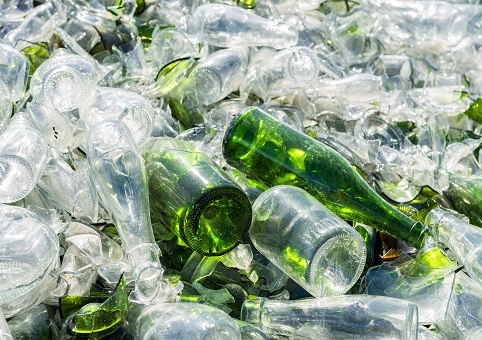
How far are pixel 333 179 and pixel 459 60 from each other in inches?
29.7

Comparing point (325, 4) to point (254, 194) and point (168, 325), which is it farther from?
point (168, 325)

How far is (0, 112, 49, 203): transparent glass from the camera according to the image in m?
0.82

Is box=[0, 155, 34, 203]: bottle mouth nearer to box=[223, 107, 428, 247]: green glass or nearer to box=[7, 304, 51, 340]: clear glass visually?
box=[7, 304, 51, 340]: clear glass

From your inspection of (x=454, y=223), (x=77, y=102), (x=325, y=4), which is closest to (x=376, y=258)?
(x=454, y=223)

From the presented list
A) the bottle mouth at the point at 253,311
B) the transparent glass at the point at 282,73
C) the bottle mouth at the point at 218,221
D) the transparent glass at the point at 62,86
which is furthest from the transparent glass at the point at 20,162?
the transparent glass at the point at 282,73

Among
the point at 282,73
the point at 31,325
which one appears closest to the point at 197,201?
the point at 31,325

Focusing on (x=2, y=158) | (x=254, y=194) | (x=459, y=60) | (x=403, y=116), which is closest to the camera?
(x=2, y=158)

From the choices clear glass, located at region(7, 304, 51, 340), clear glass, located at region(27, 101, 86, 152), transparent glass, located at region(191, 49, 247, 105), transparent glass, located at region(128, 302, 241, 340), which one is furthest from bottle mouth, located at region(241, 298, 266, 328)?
transparent glass, located at region(191, 49, 247, 105)

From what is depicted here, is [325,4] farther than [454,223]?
Yes

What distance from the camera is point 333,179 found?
3.18 feet

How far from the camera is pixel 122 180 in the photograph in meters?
0.84

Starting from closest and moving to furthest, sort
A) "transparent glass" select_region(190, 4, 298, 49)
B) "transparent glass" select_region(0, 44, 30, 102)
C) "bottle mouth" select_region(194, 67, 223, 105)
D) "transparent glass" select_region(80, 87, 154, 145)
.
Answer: "transparent glass" select_region(80, 87, 154, 145) < "transparent glass" select_region(0, 44, 30, 102) < "bottle mouth" select_region(194, 67, 223, 105) < "transparent glass" select_region(190, 4, 298, 49)

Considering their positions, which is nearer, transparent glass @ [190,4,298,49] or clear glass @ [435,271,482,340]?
clear glass @ [435,271,482,340]

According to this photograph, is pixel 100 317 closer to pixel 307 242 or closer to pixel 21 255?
pixel 21 255
